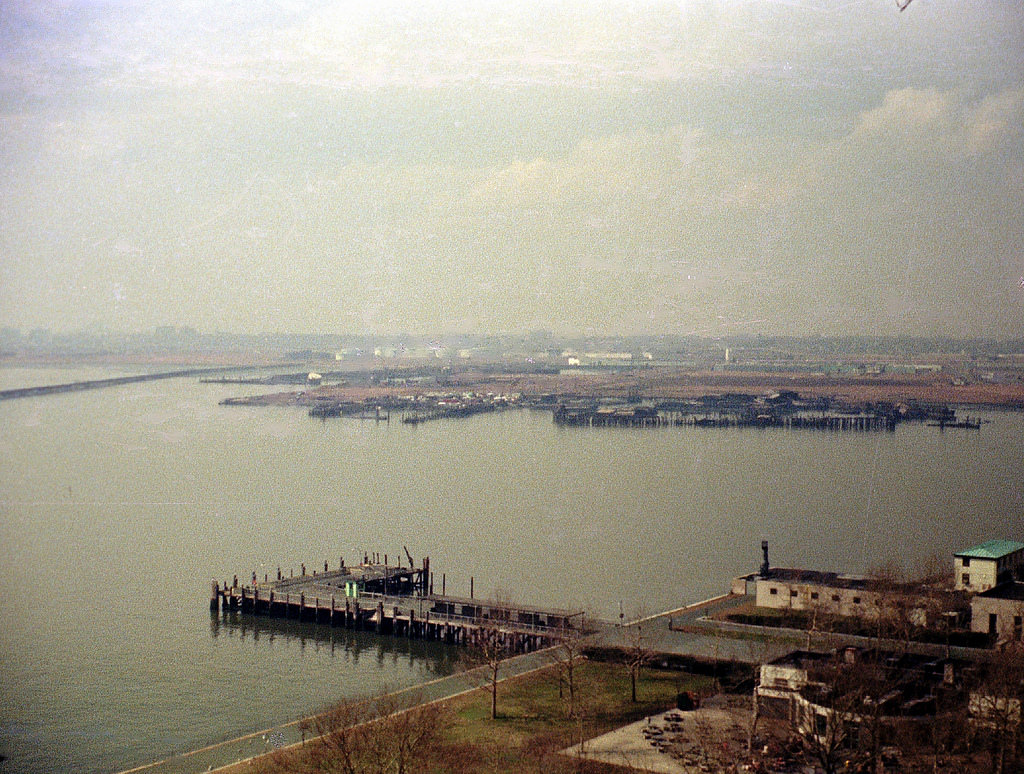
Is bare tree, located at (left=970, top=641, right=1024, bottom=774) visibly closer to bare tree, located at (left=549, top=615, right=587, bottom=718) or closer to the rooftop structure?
bare tree, located at (left=549, top=615, right=587, bottom=718)

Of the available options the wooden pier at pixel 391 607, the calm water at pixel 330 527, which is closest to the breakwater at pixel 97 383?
the calm water at pixel 330 527

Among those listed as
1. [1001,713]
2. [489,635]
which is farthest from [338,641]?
[1001,713]

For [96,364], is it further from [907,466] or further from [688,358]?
[907,466]

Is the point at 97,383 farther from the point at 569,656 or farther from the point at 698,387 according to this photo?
the point at 698,387

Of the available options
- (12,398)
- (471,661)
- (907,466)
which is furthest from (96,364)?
(907,466)

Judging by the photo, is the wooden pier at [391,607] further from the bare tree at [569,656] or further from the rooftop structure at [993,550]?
the rooftop structure at [993,550]

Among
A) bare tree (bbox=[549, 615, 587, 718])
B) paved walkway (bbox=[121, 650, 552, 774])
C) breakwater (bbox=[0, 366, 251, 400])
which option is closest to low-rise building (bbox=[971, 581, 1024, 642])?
bare tree (bbox=[549, 615, 587, 718])
